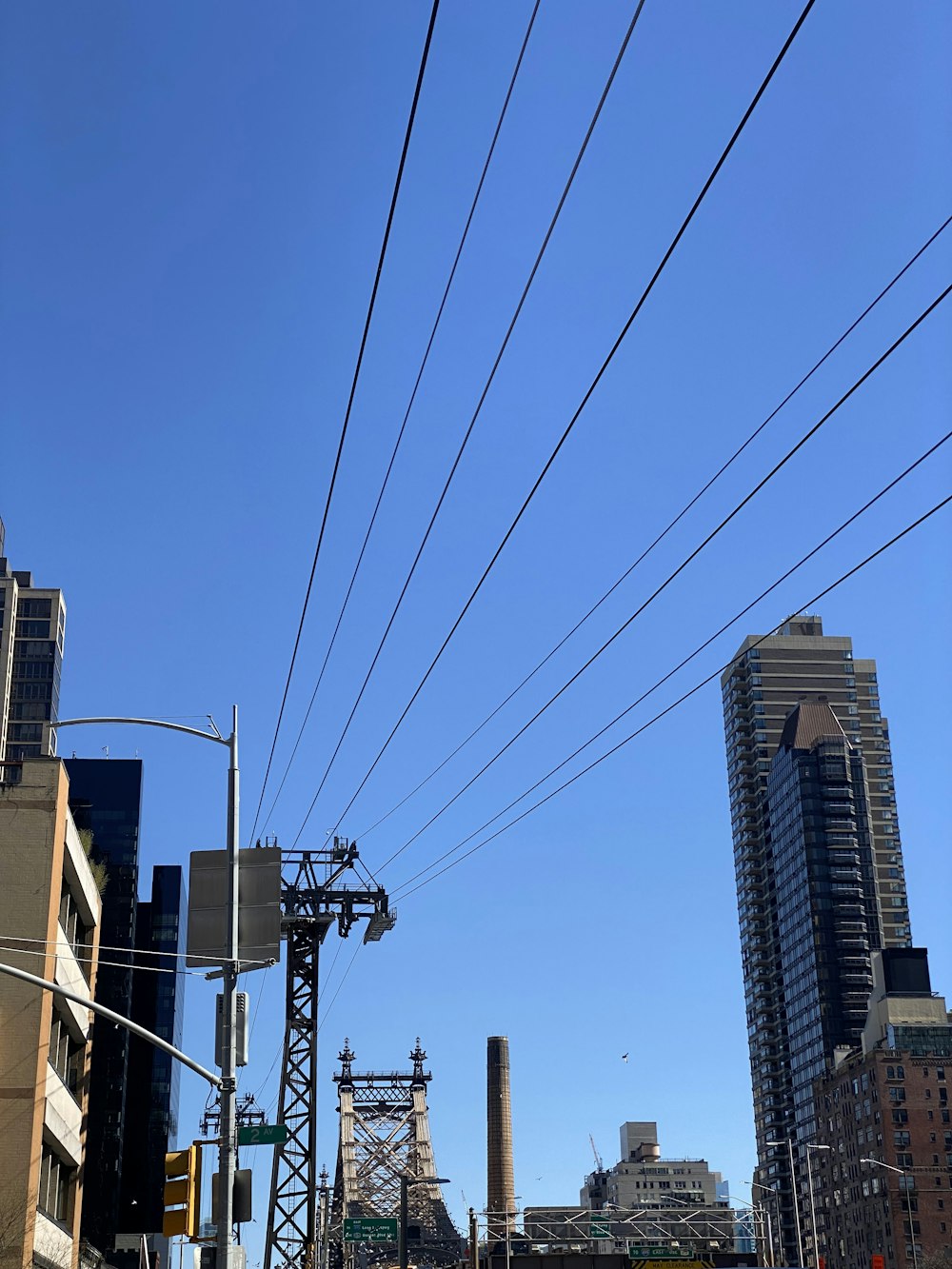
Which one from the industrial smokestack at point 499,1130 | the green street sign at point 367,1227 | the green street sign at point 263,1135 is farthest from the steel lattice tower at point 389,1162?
the green street sign at point 263,1135

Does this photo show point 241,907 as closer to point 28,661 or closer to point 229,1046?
point 229,1046

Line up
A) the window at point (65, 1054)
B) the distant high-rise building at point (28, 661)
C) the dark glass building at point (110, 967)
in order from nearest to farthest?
the window at point (65, 1054)
the dark glass building at point (110, 967)
the distant high-rise building at point (28, 661)

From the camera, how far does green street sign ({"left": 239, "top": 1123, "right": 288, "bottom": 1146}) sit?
2497 cm

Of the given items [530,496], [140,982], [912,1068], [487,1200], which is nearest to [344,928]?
[530,496]

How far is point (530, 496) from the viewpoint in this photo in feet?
69.1

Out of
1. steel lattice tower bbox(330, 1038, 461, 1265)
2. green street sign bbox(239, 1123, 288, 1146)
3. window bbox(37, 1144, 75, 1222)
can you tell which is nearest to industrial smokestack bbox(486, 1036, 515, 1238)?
steel lattice tower bbox(330, 1038, 461, 1265)

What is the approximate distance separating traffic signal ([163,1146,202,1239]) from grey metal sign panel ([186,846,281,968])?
122 inches

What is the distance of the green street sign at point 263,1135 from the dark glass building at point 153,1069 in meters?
91.5

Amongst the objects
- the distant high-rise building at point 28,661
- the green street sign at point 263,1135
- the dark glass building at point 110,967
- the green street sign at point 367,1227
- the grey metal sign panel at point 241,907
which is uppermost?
the distant high-rise building at point 28,661

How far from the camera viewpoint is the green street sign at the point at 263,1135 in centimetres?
2497

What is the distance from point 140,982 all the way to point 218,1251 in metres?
108

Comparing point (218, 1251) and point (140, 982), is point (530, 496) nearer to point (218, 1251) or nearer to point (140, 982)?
point (218, 1251)

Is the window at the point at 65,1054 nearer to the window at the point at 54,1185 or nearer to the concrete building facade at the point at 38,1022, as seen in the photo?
the concrete building facade at the point at 38,1022

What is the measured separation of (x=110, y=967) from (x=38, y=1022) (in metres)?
72.5
